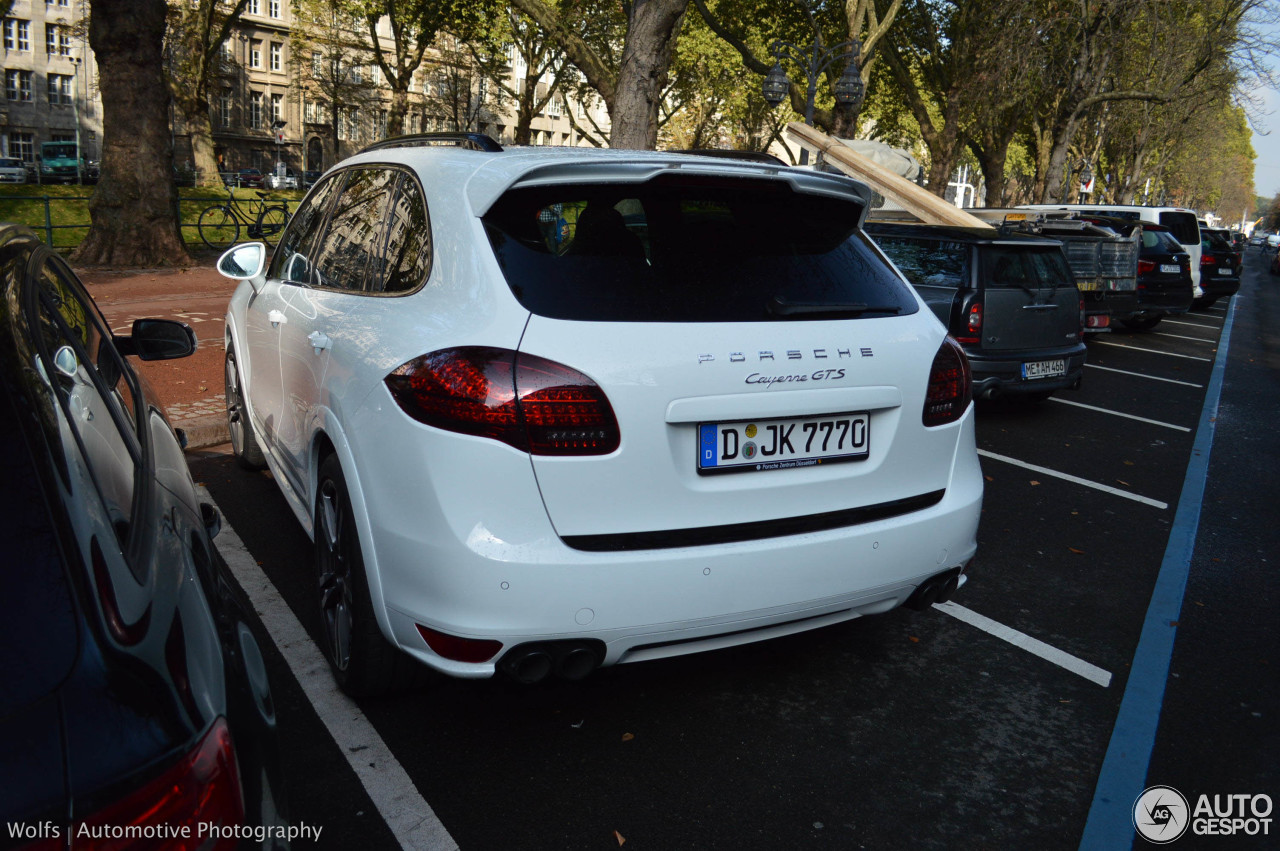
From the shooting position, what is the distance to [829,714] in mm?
3428

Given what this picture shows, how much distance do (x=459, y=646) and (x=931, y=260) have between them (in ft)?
22.8

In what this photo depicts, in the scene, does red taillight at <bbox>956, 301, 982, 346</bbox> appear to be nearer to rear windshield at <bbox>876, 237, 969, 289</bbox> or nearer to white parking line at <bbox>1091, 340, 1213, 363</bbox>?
rear windshield at <bbox>876, 237, 969, 289</bbox>

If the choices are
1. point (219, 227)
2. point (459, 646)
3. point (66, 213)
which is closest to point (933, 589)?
point (459, 646)

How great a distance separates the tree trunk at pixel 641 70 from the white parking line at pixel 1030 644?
29.9ft

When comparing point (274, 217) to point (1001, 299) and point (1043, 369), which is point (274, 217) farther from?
point (1043, 369)

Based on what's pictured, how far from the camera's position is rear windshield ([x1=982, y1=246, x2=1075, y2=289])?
834 centimetres

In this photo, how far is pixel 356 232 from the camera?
374cm

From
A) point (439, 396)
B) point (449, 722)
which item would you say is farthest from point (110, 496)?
point (449, 722)

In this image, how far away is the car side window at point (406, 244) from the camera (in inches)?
121

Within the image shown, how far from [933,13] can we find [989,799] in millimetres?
36136

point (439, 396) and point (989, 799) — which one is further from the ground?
point (439, 396)

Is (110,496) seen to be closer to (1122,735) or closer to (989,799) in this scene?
(989,799)

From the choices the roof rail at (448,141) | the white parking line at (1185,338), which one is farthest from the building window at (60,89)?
the roof rail at (448,141)
